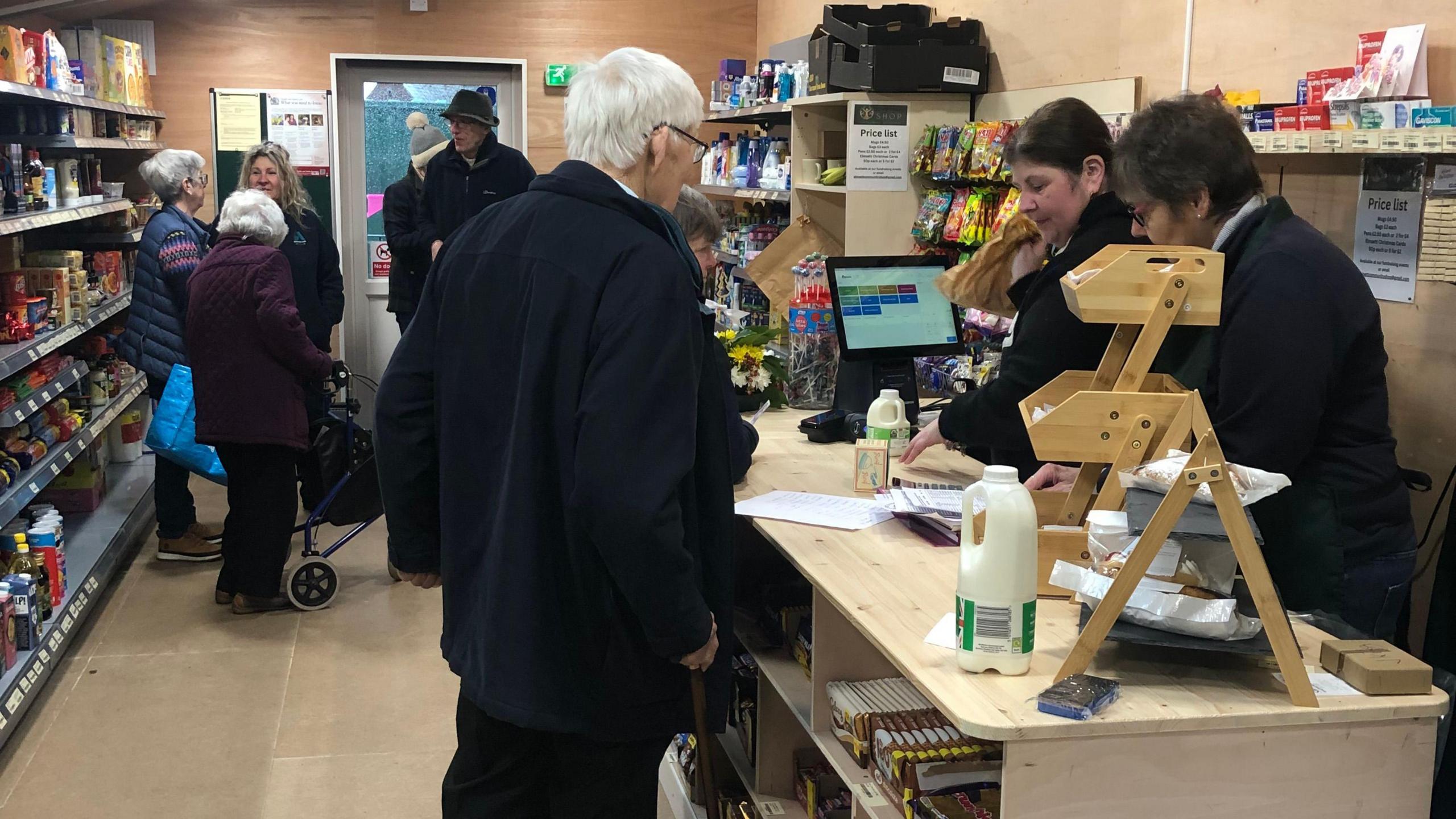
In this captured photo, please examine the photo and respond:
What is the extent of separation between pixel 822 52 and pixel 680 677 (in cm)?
349

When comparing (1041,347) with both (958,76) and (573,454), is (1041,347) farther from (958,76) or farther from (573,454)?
(958,76)

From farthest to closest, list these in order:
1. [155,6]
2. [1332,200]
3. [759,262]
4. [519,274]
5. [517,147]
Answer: [517,147] → [155,6] → [759,262] → [1332,200] → [519,274]

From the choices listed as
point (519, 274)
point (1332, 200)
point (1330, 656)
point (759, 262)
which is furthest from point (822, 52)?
point (1330, 656)

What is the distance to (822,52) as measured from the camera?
5.10 meters

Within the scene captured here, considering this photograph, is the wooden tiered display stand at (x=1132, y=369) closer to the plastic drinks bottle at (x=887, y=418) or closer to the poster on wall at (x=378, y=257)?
A: the plastic drinks bottle at (x=887, y=418)

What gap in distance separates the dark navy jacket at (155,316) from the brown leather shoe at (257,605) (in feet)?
3.65

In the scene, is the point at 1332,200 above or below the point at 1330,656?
above

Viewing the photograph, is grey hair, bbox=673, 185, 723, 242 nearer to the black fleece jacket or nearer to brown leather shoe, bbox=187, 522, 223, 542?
the black fleece jacket

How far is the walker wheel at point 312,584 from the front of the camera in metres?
5.11

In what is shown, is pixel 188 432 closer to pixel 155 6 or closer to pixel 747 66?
pixel 155 6

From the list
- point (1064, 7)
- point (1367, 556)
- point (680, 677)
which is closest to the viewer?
point (680, 677)

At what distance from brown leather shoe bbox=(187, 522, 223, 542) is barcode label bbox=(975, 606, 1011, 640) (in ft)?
15.4

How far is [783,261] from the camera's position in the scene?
4785 millimetres

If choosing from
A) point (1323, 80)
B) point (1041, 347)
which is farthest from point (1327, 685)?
point (1323, 80)
